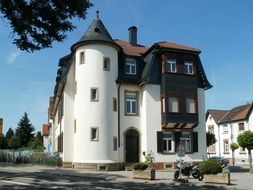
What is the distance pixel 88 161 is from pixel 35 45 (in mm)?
20667

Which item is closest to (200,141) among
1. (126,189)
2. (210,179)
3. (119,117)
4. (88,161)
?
(119,117)

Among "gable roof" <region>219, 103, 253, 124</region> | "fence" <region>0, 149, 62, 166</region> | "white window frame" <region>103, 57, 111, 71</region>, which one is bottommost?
"fence" <region>0, 149, 62, 166</region>

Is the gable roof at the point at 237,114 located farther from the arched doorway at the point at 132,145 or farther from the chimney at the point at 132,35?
the arched doorway at the point at 132,145

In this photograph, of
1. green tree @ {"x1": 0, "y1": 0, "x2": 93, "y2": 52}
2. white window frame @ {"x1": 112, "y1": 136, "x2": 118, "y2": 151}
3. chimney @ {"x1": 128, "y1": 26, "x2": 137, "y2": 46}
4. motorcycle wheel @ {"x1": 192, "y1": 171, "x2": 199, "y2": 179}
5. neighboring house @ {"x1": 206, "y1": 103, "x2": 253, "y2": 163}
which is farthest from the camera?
neighboring house @ {"x1": 206, "y1": 103, "x2": 253, "y2": 163}

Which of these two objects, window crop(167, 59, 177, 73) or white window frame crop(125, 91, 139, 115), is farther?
white window frame crop(125, 91, 139, 115)

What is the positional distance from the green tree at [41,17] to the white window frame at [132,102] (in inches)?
892

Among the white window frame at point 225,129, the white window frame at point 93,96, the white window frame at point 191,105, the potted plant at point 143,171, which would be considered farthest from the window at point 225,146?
the potted plant at point 143,171

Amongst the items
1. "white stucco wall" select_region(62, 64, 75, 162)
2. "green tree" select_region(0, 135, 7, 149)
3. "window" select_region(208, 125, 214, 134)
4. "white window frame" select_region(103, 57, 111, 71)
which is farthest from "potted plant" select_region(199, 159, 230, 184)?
"green tree" select_region(0, 135, 7, 149)

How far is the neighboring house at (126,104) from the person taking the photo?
108ft

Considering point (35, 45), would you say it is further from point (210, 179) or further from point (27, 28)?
point (210, 179)

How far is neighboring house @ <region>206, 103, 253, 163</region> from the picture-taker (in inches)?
2359

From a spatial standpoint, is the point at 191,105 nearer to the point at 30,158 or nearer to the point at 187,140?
the point at 187,140

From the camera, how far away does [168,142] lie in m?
35.1

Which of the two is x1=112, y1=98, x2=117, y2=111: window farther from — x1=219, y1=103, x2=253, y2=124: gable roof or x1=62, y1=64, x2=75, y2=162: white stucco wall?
x1=219, y1=103, x2=253, y2=124: gable roof
